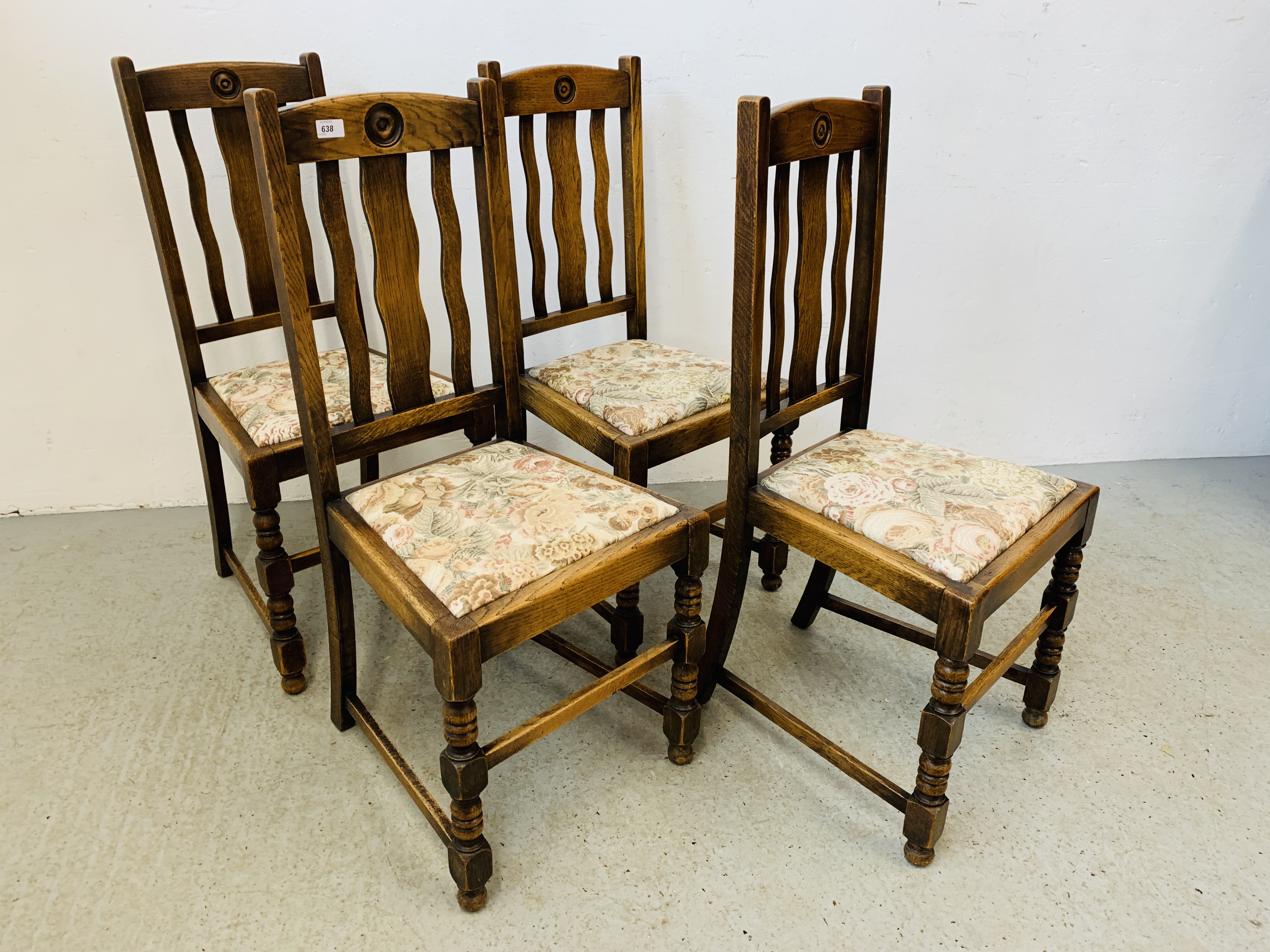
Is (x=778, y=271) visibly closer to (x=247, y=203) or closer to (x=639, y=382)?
(x=639, y=382)

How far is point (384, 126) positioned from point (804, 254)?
2.34ft

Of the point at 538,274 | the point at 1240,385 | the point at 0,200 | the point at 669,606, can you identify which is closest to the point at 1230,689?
the point at 669,606

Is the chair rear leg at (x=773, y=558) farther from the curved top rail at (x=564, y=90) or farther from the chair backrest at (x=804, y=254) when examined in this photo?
the curved top rail at (x=564, y=90)

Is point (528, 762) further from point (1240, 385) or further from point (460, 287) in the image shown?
point (1240, 385)

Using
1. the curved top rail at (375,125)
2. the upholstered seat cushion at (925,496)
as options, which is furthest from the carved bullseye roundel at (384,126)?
the upholstered seat cushion at (925,496)

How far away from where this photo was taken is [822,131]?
1413 mm

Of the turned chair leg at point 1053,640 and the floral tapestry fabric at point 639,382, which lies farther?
the floral tapestry fabric at point 639,382

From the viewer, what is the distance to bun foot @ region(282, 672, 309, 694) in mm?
1841

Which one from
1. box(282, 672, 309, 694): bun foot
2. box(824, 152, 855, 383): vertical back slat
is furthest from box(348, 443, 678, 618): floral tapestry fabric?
box(282, 672, 309, 694): bun foot

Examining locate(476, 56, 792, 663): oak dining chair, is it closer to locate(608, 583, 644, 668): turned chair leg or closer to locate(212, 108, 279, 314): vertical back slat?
locate(608, 583, 644, 668): turned chair leg

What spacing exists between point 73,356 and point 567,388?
58.6 inches

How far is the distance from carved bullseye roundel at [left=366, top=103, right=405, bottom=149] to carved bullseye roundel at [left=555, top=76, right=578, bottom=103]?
59 cm

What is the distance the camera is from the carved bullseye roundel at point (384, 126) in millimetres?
1310

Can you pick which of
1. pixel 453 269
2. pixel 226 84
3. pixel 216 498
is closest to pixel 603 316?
pixel 453 269
